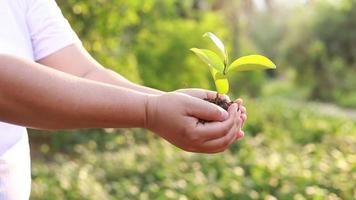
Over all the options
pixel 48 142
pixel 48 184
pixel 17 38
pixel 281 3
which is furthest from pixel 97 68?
pixel 281 3

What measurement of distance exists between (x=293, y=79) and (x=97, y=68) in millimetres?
29998

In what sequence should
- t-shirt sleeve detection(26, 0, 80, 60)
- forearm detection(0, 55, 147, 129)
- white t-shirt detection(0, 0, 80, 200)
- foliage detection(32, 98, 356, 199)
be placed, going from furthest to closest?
foliage detection(32, 98, 356, 199), t-shirt sleeve detection(26, 0, 80, 60), white t-shirt detection(0, 0, 80, 200), forearm detection(0, 55, 147, 129)

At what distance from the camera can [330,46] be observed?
30250mm

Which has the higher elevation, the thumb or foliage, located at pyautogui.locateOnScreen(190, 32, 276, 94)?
foliage, located at pyautogui.locateOnScreen(190, 32, 276, 94)

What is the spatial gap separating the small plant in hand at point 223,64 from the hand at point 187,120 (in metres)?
0.09

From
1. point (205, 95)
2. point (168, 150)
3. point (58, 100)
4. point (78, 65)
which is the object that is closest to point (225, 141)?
point (205, 95)

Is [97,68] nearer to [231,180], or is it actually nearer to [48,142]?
[231,180]

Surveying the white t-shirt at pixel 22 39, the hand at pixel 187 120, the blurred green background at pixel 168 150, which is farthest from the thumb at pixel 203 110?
the blurred green background at pixel 168 150

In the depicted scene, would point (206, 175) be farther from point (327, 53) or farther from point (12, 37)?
point (327, 53)

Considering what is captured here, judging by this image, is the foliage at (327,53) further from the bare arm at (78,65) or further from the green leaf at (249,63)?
the green leaf at (249,63)

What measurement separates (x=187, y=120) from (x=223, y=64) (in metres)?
0.20

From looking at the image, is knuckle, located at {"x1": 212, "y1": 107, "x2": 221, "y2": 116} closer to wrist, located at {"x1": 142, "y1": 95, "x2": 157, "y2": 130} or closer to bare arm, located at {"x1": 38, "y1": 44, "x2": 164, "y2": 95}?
wrist, located at {"x1": 142, "y1": 95, "x2": 157, "y2": 130}

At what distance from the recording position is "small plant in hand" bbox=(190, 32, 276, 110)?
1.55 m

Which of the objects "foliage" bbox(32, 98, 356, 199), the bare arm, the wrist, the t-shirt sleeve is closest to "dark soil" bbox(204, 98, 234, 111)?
the wrist
